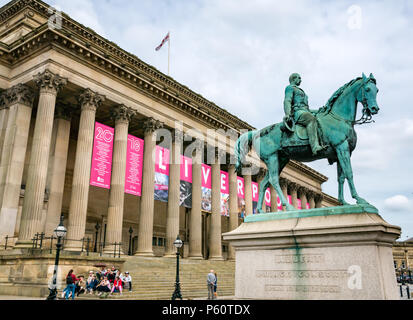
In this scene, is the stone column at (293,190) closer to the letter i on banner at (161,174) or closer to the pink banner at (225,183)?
the pink banner at (225,183)

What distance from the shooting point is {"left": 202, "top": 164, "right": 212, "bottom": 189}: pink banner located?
121ft

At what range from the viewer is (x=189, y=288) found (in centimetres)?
2428

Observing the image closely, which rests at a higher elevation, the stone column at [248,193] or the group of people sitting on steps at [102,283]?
the stone column at [248,193]

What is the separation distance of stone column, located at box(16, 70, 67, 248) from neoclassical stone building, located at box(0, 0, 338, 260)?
6 cm

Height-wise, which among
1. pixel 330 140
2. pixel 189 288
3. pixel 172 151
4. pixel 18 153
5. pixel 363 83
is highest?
pixel 172 151

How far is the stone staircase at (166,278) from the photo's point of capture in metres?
21.5

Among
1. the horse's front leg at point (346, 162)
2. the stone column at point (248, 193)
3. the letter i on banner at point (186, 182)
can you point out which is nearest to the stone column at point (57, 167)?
the letter i on banner at point (186, 182)

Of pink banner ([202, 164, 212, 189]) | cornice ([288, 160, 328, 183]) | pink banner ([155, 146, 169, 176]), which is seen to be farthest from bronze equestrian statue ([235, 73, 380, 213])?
cornice ([288, 160, 328, 183])

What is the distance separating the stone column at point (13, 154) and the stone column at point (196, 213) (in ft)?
51.9
